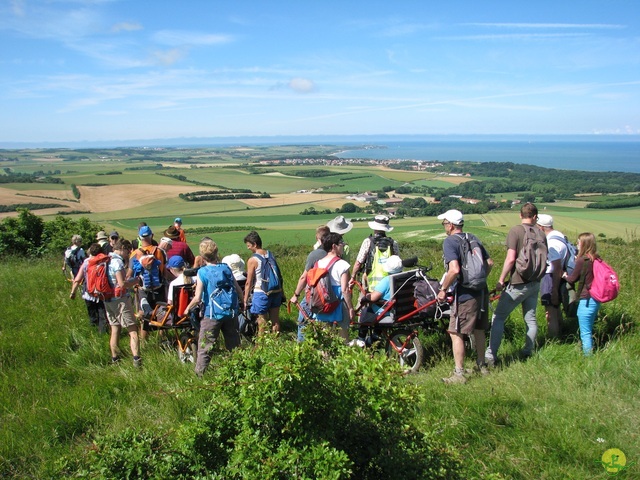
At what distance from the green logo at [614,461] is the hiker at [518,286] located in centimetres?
195

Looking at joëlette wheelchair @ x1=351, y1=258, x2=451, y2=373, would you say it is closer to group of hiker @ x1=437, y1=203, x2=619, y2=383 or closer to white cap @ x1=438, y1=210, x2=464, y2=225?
group of hiker @ x1=437, y1=203, x2=619, y2=383

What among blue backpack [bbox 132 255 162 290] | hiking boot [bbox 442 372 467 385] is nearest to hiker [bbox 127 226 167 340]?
blue backpack [bbox 132 255 162 290]

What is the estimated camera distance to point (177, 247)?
7.86 metres

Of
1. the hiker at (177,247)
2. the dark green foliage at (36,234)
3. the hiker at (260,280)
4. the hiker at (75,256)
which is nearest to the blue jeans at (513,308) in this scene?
the hiker at (260,280)

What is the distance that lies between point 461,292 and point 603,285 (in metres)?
1.68

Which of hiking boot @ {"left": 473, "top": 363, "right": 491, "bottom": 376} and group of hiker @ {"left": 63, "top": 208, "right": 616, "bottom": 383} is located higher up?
group of hiker @ {"left": 63, "top": 208, "right": 616, "bottom": 383}

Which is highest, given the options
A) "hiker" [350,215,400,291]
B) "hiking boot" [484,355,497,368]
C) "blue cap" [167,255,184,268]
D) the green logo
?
"hiker" [350,215,400,291]

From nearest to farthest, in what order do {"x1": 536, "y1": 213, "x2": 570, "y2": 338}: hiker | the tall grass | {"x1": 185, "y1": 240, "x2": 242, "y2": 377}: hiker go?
the tall grass, {"x1": 185, "y1": 240, "x2": 242, "y2": 377}: hiker, {"x1": 536, "y1": 213, "x2": 570, "y2": 338}: hiker

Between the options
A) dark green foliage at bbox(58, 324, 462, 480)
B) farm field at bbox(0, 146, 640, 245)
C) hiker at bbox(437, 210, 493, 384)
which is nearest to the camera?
dark green foliage at bbox(58, 324, 462, 480)

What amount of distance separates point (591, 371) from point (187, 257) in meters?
6.18

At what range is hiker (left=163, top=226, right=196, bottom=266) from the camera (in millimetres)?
7766

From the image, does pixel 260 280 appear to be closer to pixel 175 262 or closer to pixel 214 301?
pixel 214 301

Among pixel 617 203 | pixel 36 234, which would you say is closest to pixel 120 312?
pixel 36 234

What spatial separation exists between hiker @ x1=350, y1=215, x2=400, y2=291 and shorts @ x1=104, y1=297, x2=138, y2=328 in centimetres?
299
